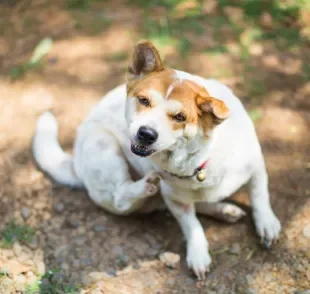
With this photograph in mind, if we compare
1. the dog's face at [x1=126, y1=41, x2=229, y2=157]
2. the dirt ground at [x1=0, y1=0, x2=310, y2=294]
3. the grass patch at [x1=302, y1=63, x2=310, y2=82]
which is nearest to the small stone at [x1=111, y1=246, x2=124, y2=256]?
the dirt ground at [x1=0, y1=0, x2=310, y2=294]

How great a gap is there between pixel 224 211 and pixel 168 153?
0.98 m

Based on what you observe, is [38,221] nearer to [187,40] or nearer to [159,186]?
[159,186]

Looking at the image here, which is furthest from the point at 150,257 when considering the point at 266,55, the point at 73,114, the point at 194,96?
the point at 266,55

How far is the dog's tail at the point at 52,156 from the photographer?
4.43 m

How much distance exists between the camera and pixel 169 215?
4.24m

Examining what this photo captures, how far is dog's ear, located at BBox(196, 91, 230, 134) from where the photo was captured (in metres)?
2.92

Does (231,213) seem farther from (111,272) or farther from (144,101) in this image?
(144,101)

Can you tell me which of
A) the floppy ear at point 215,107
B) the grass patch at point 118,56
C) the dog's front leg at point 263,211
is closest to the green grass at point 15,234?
the dog's front leg at point 263,211

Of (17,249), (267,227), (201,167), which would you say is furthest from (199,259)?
(17,249)

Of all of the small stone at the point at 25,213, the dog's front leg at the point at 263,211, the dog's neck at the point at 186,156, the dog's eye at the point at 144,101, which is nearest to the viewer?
the dog's eye at the point at 144,101

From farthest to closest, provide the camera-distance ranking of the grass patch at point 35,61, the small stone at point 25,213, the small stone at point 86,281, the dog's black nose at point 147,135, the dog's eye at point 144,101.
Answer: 1. the grass patch at point 35,61
2. the small stone at point 25,213
3. the small stone at point 86,281
4. the dog's eye at point 144,101
5. the dog's black nose at point 147,135

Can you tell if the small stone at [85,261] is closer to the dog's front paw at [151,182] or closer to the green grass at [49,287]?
the green grass at [49,287]

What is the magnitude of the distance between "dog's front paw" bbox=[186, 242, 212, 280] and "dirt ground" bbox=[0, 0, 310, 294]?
0.07m

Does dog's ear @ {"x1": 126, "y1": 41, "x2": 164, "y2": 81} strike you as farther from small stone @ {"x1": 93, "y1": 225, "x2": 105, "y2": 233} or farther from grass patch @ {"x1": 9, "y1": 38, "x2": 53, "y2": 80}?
grass patch @ {"x1": 9, "y1": 38, "x2": 53, "y2": 80}
